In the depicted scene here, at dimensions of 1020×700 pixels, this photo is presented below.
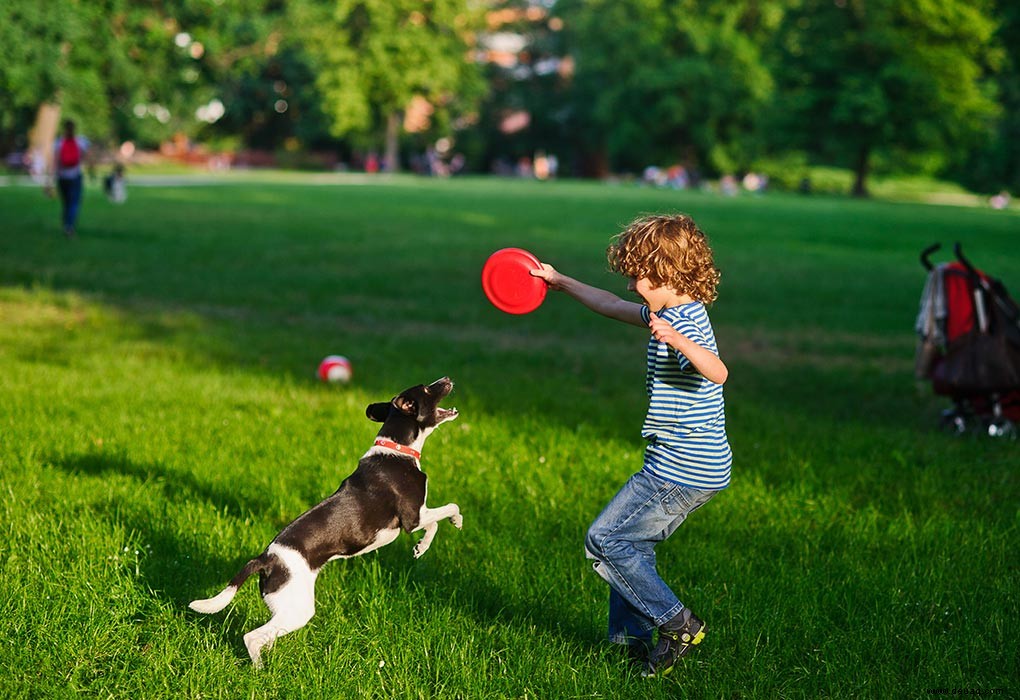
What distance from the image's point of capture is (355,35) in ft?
286

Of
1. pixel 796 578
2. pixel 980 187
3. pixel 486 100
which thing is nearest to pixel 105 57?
pixel 796 578

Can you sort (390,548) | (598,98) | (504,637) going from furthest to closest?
(598,98) < (390,548) < (504,637)

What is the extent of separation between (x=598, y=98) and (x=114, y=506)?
84.1 metres

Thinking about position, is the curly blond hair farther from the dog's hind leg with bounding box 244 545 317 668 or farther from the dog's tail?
the dog's tail

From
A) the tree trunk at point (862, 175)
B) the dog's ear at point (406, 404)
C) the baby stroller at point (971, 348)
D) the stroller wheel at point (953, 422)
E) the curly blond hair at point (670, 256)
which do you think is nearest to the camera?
the curly blond hair at point (670, 256)

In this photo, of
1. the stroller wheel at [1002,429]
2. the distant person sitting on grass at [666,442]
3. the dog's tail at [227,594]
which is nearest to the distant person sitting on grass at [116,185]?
the stroller wheel at [1002,429]

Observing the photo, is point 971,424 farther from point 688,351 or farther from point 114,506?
point 114,506

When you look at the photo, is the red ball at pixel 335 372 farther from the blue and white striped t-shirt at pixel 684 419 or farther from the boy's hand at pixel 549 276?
the blue and white striped t-shirt at pixel 684 419

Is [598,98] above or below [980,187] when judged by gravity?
above

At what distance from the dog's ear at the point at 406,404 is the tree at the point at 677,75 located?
75.2 meters

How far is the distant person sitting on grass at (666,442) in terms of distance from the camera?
3887 mm

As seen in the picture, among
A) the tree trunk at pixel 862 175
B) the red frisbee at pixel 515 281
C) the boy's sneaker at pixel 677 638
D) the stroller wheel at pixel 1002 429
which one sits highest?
the tree trunk at pixel 862 175

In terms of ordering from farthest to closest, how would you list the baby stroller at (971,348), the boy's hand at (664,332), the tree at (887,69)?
the tree at (887,69) < the baby stroller at (971,348) < the boy's hand at (664,332)

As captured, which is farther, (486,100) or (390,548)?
(486,100)
